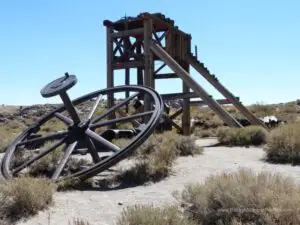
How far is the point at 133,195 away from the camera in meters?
5.23

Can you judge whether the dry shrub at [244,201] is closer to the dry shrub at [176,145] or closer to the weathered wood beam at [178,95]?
the dry shrub at [176,145]

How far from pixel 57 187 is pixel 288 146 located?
485cm

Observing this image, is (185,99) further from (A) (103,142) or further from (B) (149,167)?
(A) (103,142)

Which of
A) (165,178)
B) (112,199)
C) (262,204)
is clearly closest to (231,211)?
(262,204)

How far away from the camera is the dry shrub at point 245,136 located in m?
10.4

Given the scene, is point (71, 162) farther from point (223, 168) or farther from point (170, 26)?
point (170, 26)

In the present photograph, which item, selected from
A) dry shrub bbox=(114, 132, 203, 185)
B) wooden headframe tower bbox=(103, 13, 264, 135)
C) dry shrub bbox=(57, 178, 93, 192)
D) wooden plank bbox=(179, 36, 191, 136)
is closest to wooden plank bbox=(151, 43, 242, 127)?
wooden headframe tower bbox=(103, 13, 264, 135)

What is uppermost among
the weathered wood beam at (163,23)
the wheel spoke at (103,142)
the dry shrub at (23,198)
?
the weathered wood beam at (163,23)

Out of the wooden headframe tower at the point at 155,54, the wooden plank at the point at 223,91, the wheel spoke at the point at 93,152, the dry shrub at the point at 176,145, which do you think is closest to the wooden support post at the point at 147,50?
the wooden headframe tower at the point at 155,54

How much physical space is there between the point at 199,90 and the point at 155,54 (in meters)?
2.29

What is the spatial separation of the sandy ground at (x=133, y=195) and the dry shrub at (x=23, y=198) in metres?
0.12

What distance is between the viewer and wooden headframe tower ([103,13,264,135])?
12219mm

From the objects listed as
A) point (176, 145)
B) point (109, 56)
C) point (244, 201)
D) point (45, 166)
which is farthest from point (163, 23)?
point (244, 201)

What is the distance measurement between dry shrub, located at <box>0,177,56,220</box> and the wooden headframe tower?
7.64 meters
